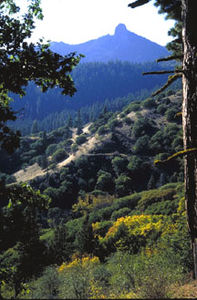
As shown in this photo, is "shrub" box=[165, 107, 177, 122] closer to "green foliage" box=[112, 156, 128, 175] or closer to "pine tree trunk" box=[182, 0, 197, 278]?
"green foliage" box=[112, 156, 128, 175]

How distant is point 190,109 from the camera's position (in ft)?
16.1

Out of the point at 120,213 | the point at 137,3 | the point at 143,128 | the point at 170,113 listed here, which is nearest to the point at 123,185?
the point at 120,213

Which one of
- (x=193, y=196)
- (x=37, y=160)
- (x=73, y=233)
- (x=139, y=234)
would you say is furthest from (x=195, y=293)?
(x=37, y=160)

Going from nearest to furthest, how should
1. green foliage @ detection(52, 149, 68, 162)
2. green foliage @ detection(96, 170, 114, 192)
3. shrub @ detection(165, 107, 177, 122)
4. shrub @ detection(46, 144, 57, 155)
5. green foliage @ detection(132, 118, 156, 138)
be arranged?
green foliage @ detection(96, 170, 114, 192), shrub @ detection(165, 107, 177, 122), green foliage @ detection(132, 118, 156, 138), green foliage @ detection(52, 149, 68, 162), shrub @ detection(46, 144, 57, 155)

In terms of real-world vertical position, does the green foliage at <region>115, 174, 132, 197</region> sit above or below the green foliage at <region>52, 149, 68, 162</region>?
below

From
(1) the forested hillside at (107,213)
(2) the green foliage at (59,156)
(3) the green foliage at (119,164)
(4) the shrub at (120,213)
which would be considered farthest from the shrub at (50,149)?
(4) the shrub at (120,213)

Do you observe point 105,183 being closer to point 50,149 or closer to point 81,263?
point 50,149

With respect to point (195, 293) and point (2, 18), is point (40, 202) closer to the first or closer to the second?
point (195, 293)

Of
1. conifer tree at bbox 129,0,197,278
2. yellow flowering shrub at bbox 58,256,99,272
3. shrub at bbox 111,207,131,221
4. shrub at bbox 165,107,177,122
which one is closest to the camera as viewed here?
conifer tree at bbox 129,0,197,278

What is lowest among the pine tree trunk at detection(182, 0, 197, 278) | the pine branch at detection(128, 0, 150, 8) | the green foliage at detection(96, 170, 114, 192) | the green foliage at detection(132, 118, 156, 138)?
the green foliage at detection(96, 170, 114, 192)

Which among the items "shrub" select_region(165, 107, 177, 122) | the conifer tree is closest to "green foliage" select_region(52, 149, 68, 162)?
"shrub" select_region(165, 107, 177, 122)

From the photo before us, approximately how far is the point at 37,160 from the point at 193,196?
10281cm

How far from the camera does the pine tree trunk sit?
4863 millimetres

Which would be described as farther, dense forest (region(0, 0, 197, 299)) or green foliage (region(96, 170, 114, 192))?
green foliage (region(96, 170, 114, 192))
